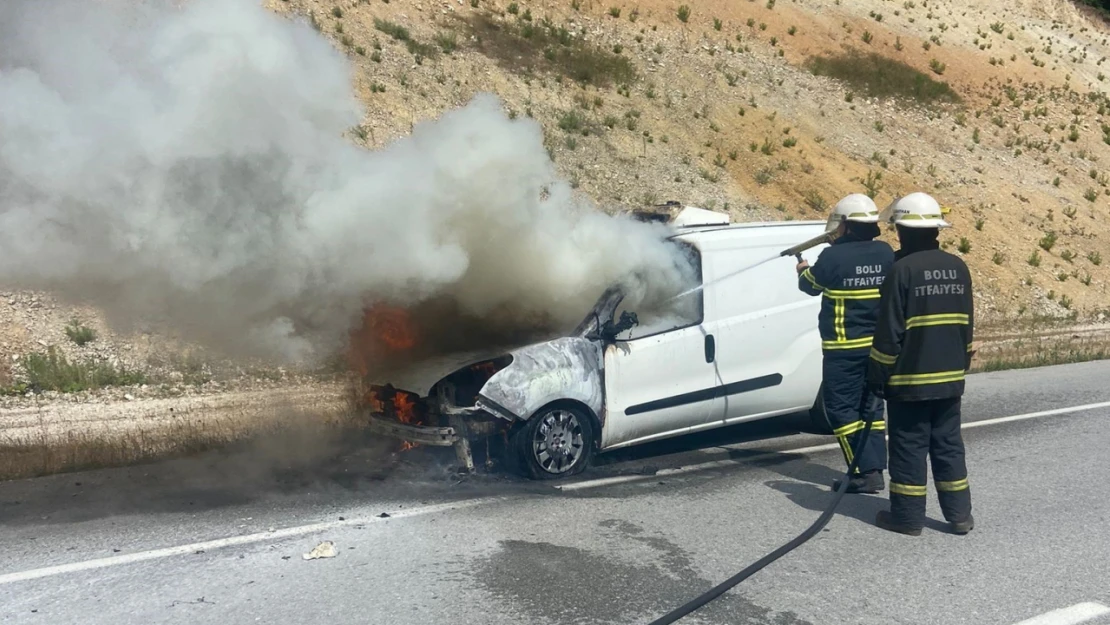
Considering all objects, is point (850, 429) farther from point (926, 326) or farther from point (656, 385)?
point (656, 385)

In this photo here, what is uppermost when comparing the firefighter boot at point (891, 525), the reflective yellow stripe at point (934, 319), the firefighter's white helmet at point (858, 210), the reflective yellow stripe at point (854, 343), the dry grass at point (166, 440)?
the firefighter's white helmet at point (858, 210)

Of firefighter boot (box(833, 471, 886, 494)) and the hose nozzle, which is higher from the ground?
the hose nozzle

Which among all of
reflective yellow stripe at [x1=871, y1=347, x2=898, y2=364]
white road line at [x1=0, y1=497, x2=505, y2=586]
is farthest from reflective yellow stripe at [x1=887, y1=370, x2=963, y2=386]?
white road line at [x1=0, y1=497, x2=505, y2=586]

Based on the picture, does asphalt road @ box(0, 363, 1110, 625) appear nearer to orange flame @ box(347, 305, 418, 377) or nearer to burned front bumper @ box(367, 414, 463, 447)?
burned front bumper @ box(367, 414, 463, 447)

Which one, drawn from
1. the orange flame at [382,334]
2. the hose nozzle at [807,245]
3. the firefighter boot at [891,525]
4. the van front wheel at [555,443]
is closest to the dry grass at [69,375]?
the orange flame at [382,334]

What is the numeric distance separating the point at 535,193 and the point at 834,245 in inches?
88.1

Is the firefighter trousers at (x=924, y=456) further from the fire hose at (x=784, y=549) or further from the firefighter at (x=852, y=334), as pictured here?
the firefighter at (x=852, y=334)

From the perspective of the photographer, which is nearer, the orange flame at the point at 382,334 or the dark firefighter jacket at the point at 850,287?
the dark firefighter jacket at the point at 850,287

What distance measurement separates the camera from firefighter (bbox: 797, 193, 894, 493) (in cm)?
651

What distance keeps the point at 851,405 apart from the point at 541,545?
243 cm

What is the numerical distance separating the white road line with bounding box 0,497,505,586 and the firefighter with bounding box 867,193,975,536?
8.18 ft

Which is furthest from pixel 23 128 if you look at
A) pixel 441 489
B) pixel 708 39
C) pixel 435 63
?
pixel 708 39

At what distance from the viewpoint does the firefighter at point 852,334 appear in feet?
21.4

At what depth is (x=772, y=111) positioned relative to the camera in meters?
22.7
